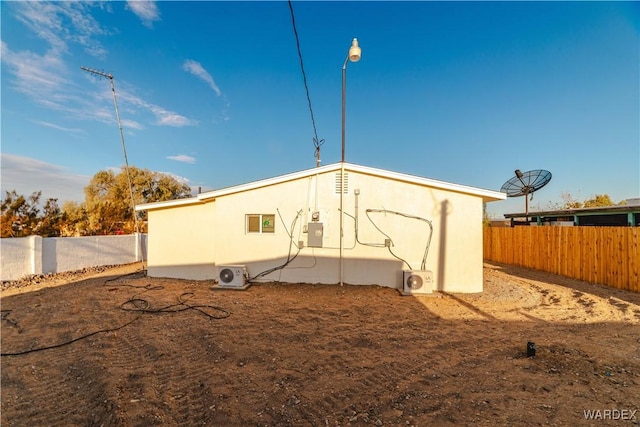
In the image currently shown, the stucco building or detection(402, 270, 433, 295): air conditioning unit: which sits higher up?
the stucco building

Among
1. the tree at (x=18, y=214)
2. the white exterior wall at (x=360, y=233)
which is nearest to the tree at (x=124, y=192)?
the tree at (x=18, y=214)

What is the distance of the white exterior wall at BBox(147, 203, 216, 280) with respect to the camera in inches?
362

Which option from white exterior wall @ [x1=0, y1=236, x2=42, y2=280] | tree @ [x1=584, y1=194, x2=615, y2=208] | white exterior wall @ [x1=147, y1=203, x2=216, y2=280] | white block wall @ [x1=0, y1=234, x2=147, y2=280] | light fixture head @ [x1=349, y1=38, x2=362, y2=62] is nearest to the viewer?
light fixture head @ [x1=349, y1=38, x2=362, y2=62]

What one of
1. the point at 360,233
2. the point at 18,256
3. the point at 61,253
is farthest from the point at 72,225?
the point at 360,233

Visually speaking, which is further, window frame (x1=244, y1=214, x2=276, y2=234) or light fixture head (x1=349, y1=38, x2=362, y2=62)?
window frame (x1=244, y1=214, x2=276, y2=234)

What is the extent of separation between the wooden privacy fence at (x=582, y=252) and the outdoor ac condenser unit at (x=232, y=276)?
1056cm

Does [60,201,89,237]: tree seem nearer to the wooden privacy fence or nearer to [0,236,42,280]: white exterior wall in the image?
[0,236,42,280]: white exterior wall

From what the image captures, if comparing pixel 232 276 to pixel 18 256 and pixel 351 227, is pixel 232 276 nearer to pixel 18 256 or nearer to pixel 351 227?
pixel 351 227

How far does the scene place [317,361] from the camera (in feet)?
12.1

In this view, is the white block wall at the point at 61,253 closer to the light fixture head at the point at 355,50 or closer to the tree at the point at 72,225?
the tree at the point at 72,225

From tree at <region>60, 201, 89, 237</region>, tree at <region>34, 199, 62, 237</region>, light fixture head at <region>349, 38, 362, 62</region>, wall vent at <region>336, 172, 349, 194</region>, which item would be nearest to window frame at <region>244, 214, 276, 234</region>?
wall vent at <region>336, 172, 349, 194</region>

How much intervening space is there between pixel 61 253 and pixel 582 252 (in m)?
18.0

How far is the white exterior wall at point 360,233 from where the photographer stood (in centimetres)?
780

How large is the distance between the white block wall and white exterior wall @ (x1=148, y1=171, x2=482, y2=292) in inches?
247
